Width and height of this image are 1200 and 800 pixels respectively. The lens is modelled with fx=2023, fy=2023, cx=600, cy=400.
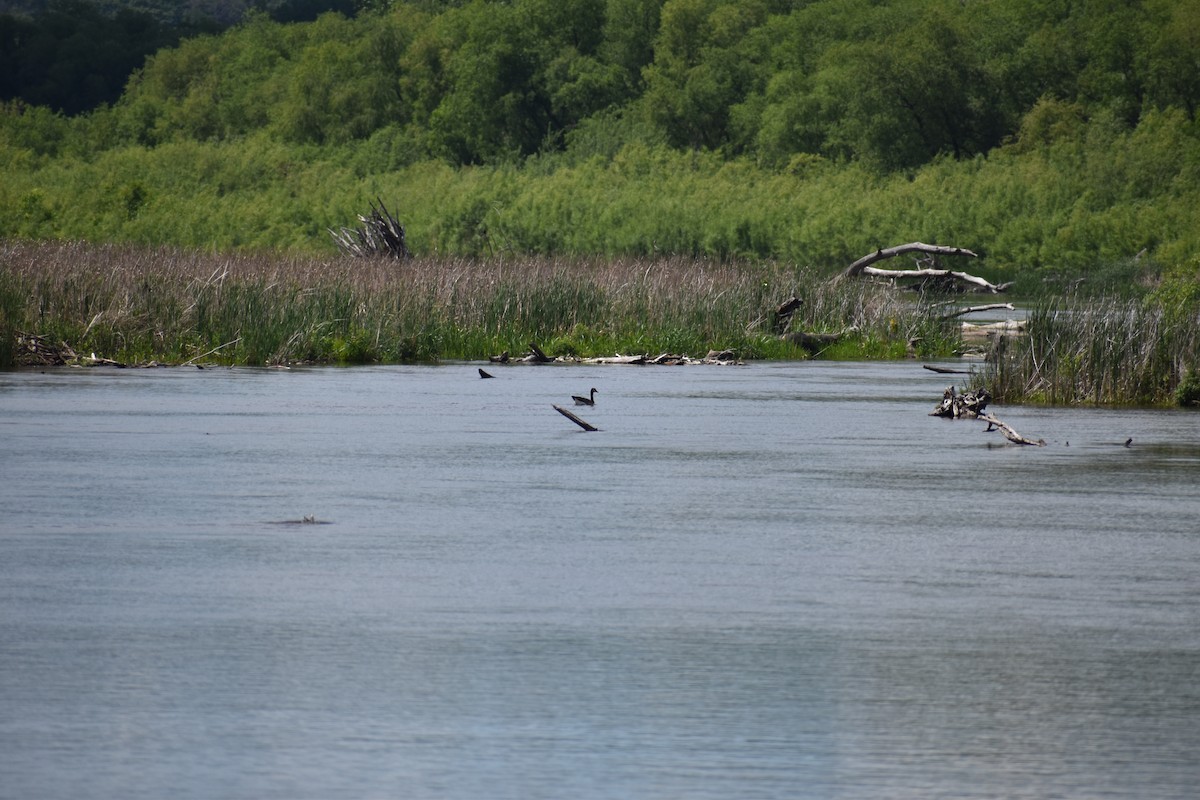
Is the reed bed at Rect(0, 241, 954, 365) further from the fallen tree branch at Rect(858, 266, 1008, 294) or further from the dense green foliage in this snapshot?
the dense green foliage

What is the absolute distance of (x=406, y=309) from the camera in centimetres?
2730

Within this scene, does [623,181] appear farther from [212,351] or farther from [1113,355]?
[1113,355]

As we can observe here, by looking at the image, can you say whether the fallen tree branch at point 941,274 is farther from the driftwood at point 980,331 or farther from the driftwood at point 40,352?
the driftwood at point 40,352

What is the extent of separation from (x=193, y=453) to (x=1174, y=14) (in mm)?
67995

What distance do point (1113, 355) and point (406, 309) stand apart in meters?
10.9

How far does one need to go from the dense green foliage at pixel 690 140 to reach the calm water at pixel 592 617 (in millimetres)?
40666

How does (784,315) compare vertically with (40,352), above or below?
above

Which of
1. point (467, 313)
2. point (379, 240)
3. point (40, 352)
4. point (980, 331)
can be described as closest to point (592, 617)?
point (40, 352)

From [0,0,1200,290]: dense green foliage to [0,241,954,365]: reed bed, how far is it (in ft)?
77.6

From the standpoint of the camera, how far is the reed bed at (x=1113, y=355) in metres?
19.3

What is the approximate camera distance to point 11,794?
18.4ft

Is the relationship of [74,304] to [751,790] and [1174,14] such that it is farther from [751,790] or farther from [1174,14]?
[1174,14]

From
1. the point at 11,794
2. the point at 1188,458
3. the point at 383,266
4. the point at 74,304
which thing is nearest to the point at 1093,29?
the point at 383,266

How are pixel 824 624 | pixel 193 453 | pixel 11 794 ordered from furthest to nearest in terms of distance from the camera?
pixel 193 453 → pixel 824 624 → pixel 11 794
